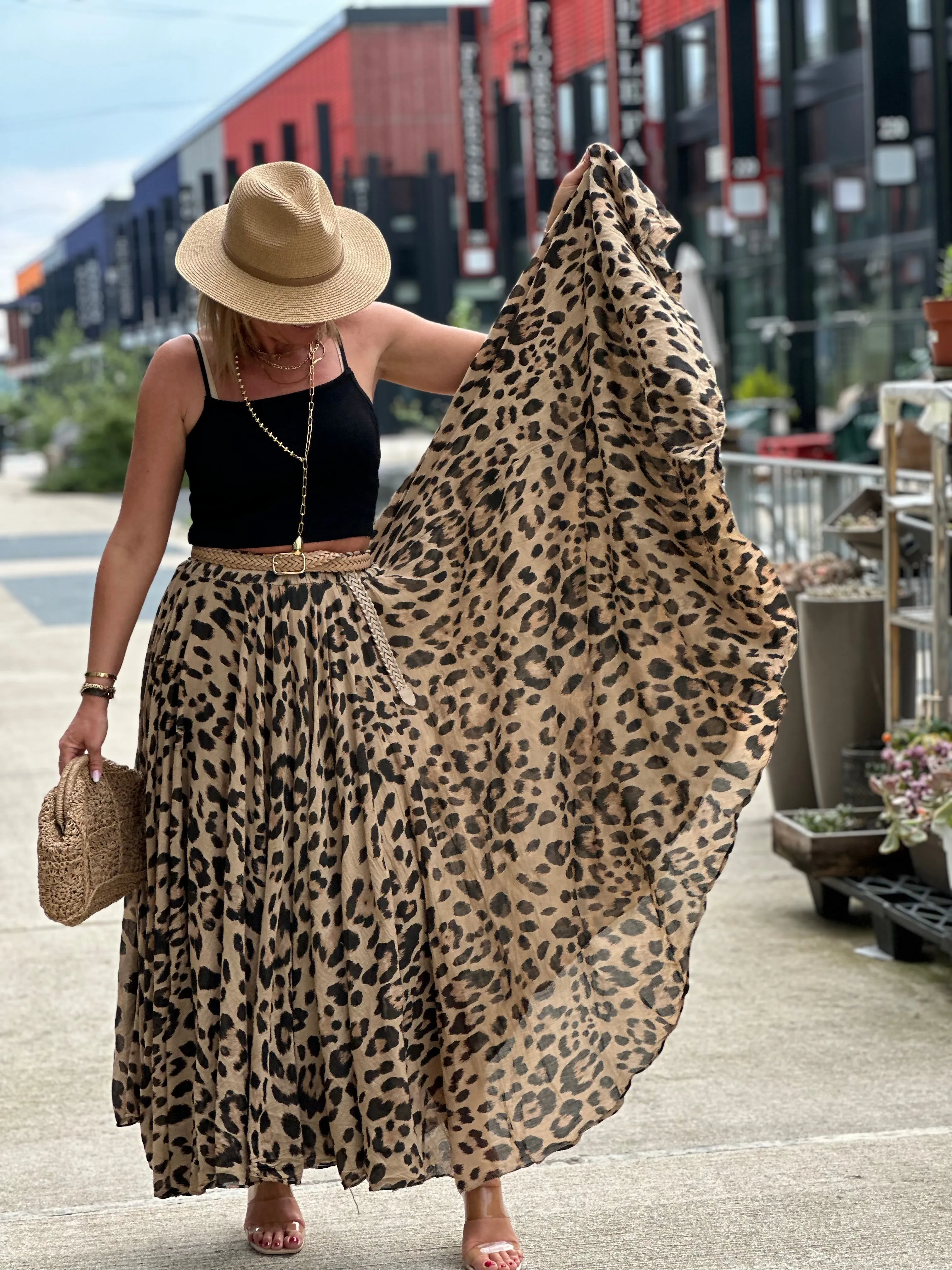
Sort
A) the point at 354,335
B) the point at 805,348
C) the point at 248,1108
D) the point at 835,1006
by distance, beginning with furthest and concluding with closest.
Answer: the point at 805,348 < the point at 835,1006 < the point at 354,335 < the point at 248,1108

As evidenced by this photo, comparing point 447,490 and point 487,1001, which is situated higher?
point 447,490

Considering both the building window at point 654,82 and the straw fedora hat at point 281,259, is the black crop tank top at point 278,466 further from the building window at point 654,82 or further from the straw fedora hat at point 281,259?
the building window at point 654,82

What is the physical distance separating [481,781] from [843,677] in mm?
2649

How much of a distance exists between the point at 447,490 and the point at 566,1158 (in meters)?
1.39

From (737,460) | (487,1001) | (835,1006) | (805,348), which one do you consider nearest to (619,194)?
(487,1001)

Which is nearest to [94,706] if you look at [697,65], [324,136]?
[697,65]

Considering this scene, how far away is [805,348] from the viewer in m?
23.1

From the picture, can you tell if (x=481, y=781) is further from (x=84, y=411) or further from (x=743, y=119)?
(x=84, y=411)

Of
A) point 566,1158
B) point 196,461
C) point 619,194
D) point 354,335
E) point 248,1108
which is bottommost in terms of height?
Result: point 566,1158

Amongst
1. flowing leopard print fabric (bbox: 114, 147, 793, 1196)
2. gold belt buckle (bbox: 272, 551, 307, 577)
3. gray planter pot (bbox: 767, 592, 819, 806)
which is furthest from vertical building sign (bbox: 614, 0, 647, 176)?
gold belt buckle (bbox: 272, 551, 307, 577)

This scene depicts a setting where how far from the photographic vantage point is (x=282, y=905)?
282cm

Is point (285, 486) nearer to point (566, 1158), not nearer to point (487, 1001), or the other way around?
point (487, 1001)

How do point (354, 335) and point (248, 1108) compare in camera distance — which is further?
point (354, 335)

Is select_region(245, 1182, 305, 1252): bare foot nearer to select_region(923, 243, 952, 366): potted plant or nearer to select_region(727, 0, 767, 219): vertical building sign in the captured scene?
select_region(923, 243, 952, 366): potted plant
